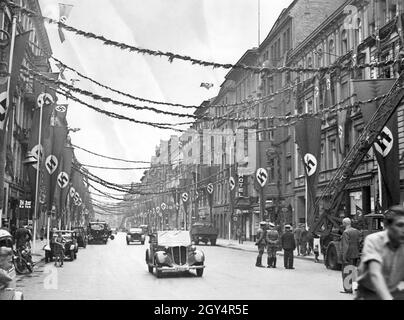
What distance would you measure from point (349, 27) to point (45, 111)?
65.7ft

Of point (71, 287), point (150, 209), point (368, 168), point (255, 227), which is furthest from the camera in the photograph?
point (150, 209)

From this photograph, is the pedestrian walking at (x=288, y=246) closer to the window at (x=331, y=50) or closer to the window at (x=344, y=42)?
the window at (x=344, y=42)

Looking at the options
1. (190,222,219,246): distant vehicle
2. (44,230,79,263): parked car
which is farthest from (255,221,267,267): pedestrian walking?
(190,222,219,246): distant vehicle

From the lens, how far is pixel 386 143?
21.7m

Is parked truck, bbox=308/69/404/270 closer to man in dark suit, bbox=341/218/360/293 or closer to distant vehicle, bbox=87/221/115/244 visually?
man in dark suit, bbox=341/218/360/293

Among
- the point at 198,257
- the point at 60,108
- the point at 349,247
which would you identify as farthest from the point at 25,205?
the point at 349,247

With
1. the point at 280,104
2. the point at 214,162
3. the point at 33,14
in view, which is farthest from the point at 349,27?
the point at 214,162

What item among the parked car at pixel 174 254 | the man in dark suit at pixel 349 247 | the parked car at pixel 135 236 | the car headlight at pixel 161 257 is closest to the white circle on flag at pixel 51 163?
the parked car at pixel 174 254

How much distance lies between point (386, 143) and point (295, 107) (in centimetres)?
2175

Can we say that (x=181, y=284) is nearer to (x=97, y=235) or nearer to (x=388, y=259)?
(x=388, y=259)

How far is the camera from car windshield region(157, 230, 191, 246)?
17766mm

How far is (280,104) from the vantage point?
47.2 m
